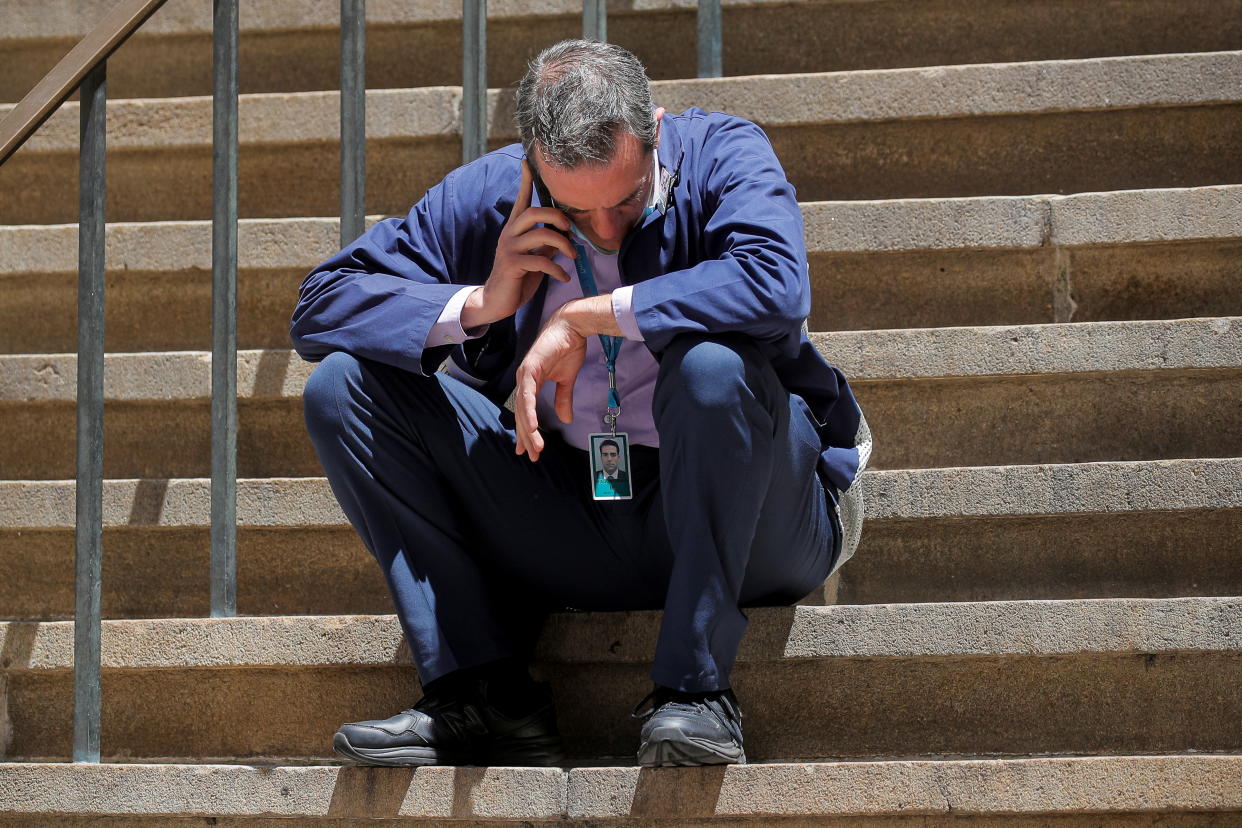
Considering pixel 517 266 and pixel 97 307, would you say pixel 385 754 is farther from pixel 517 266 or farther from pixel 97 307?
pixel 97 307

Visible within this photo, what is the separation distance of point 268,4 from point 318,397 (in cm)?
201

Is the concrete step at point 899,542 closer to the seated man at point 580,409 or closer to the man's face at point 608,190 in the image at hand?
the seated man at point 580,409

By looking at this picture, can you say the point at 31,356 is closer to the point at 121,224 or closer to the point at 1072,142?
the point at 121,224

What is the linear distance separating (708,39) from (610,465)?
1.39 meters

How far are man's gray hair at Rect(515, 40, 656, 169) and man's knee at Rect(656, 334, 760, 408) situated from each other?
0.93 ft

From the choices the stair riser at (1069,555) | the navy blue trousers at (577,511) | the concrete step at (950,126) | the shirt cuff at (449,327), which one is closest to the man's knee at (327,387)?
the navy blue trousers at (577,511)

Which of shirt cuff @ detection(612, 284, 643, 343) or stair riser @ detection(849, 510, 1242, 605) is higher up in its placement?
shirt cuff @ detection(612, 284, 643, 343)

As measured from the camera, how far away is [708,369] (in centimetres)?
175

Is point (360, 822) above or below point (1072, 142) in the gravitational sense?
below

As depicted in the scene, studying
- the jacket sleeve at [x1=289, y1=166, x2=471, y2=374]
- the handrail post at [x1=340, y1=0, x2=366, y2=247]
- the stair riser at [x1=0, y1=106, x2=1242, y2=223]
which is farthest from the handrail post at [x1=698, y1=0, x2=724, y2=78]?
the jacket sleeve at [x1=289, y1=166, x2=471, y2=374]

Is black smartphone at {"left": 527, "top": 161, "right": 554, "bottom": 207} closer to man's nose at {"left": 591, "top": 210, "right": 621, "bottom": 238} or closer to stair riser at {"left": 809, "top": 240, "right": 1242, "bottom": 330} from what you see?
man's nose at {"left": 591, "top": 210, "right": 621, "bottom": 238}

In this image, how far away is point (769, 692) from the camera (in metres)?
2.07

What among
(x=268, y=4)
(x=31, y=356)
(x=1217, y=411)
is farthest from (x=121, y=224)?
(x=1217, y=411)

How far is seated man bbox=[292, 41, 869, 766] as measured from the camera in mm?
1788
